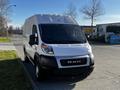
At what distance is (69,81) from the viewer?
26.9 feet

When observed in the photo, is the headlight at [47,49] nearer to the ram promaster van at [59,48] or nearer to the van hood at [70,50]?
the ram promaster van at [59,48]

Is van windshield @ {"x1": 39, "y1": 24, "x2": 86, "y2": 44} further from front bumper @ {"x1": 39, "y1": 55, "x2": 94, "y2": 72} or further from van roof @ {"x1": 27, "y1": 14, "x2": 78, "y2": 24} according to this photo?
front bumper @ {"x1": 39, "y1": 55, "x2": 94, "y2": 72}

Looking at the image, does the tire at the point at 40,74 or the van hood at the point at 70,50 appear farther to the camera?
the tire at the point at 40,74

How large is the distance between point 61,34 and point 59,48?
1007mm

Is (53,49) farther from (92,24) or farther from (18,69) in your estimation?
(92,24)

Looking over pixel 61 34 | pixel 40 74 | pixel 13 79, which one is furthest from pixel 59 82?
pixel 61 34

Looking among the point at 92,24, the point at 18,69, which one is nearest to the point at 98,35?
the point at 92,24

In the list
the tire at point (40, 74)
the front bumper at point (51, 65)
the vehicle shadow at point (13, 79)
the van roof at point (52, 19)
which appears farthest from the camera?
the van roof at point (52, 19)

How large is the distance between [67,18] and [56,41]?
1.66 metres

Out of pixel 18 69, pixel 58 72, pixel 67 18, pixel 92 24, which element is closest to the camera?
pixel 58 72

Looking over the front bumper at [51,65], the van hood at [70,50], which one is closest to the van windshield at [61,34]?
the van hood at [70,50]

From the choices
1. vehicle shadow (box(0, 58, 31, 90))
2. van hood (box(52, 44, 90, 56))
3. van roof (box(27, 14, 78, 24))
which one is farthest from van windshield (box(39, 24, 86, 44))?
vehicle shadow (box(0, 58, 31, 90))

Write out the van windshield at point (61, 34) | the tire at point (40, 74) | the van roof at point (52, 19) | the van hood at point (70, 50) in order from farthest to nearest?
1. the van roof at point (52, 19)
2. the van windshield at point (61, 34)
3. the tire at point (40, 74)
4. the van hood at point (70, 50)

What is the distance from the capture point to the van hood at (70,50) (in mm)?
7539
